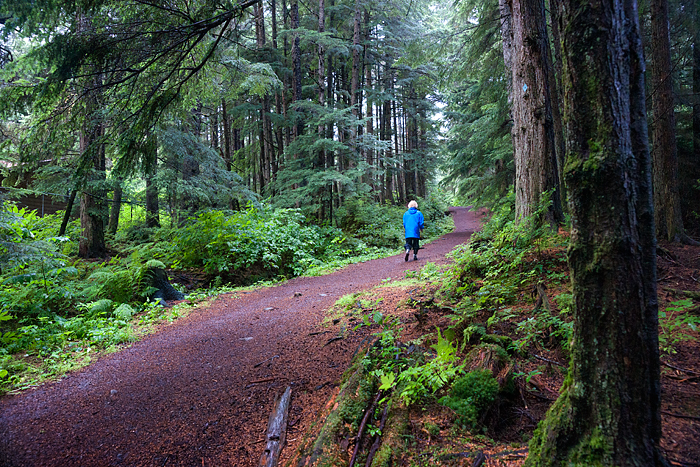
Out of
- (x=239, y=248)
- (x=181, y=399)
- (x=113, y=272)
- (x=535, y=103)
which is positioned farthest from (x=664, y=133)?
(x=113, y=272)

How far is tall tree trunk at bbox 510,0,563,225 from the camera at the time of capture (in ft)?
19.9

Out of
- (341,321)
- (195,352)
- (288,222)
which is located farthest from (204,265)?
(341,321)

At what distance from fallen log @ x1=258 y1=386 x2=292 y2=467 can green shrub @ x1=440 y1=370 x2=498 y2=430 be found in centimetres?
140

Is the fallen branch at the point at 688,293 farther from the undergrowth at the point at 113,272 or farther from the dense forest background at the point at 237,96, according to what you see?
the undergrowth at the point at 113,272

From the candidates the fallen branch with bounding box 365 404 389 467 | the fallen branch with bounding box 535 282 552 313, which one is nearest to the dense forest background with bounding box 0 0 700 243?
the fallen branch with bounding box 535 282 552 313

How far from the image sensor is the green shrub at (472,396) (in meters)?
2.62

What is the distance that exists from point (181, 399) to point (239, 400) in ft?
2.14

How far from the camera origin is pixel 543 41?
20.0 ft

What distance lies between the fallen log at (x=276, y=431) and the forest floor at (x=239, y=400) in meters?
0.07

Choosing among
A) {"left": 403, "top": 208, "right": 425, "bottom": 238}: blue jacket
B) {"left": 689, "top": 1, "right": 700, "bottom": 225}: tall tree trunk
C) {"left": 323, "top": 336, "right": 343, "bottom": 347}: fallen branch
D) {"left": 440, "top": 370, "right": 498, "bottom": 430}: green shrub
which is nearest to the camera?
{"left": 440, "top": 370, "right": 498, "bottom": 430}: green shrub

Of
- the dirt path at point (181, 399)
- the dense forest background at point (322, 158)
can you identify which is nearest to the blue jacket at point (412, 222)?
the dense forest background at point (322, 158)

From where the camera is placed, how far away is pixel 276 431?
317cm

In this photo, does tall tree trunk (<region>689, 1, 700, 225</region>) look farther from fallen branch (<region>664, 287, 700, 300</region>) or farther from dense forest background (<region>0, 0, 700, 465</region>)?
fallen branch (<region>664, 287, 700, 300</region>)

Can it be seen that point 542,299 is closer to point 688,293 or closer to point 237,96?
point 688,293
